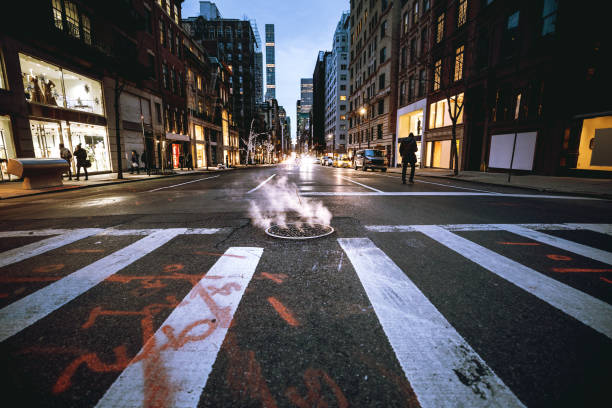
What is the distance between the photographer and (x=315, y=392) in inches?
56.1

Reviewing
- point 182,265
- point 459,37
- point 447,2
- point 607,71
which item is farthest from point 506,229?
point 447,2

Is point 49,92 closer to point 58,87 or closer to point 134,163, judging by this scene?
point 58,87

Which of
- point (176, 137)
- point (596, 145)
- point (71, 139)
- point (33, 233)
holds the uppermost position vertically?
point (176, 137)

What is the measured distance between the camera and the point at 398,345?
5.81 ft

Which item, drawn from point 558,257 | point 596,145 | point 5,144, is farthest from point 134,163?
point 596,145

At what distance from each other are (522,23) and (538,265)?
24.1m

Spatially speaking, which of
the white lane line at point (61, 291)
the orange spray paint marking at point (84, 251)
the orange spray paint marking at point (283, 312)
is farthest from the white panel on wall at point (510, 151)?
the orange spray paint marking at point (84, 251)

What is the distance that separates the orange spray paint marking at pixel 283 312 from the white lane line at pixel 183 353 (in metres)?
0.30

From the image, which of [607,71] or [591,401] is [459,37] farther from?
[591,401]

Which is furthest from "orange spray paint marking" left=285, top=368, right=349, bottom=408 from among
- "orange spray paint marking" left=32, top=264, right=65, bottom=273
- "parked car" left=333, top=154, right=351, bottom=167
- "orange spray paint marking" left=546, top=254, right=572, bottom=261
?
"parked car" left=333, top=154, right=351, bottom=167

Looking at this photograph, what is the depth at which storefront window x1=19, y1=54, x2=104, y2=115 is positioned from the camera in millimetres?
15086

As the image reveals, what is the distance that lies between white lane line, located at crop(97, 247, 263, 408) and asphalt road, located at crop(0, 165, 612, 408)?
0.03 feet

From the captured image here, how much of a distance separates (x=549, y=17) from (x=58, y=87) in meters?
31.4

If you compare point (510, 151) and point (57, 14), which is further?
point (510, 151)
